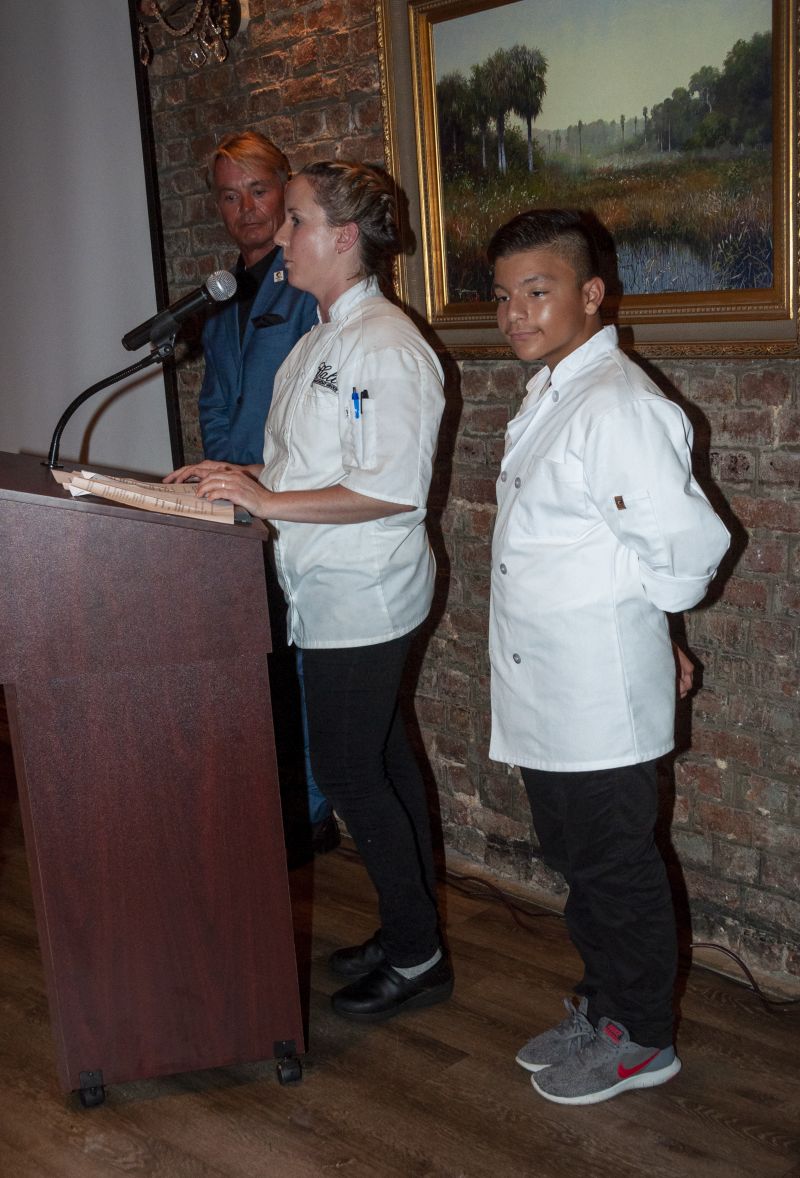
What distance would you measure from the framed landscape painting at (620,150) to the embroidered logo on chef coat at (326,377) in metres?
0.73

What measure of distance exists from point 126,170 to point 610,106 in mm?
1813

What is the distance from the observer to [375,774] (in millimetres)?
2357

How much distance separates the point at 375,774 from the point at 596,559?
0.67 m

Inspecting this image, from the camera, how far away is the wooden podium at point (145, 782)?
1.91 meters

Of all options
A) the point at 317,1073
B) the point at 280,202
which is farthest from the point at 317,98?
the point at 317,1073

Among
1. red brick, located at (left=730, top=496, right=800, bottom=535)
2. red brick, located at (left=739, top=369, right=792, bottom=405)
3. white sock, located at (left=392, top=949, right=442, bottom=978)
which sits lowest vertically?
white sock, located at (left=392, top=949, right=442, bottom=978)

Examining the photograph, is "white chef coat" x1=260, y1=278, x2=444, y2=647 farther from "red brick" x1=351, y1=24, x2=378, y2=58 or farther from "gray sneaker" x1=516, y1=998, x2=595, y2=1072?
"red brick" x1=351, y1=24, x2=378, y2=58

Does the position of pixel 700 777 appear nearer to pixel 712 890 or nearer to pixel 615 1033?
pixel 712 890

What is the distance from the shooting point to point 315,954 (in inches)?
109

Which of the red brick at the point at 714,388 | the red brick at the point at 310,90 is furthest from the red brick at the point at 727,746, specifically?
the red brick at the point at 310,90

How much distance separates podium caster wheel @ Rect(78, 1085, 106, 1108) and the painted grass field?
1.93 meters

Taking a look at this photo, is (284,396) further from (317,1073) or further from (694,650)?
(317,1073)

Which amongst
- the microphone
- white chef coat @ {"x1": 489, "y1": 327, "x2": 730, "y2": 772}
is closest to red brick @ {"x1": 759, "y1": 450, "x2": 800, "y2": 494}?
white chef coat @ {"x1": 489, "y1": 327, "x2": 730, "y2": 772}

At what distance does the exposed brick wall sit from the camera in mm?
2465
